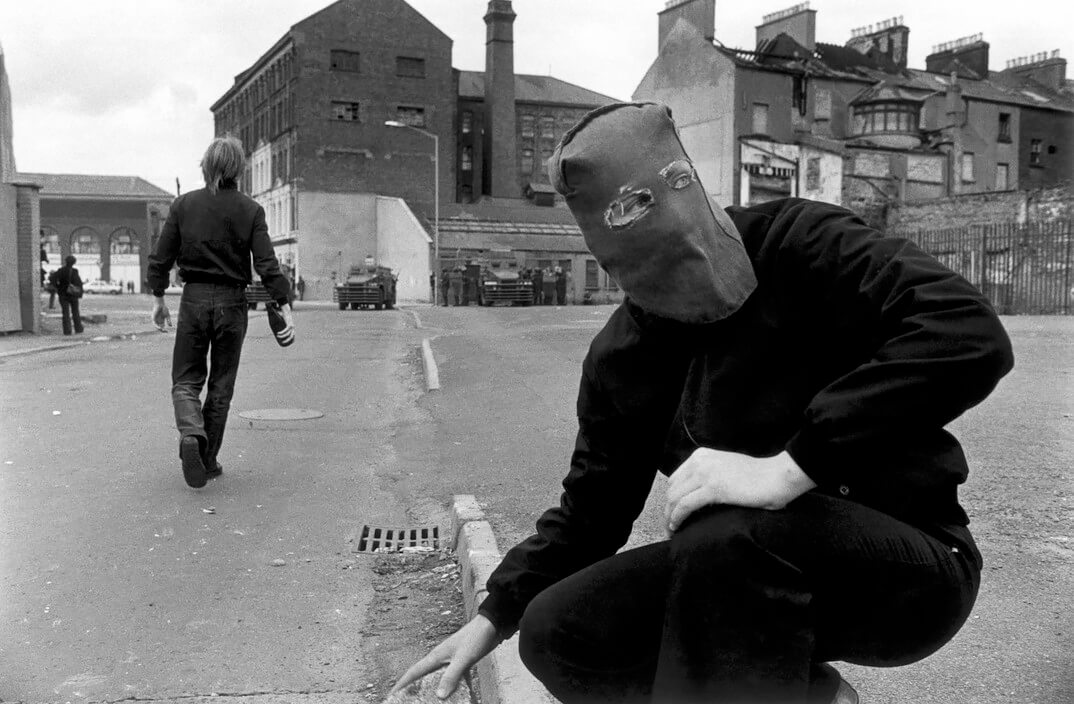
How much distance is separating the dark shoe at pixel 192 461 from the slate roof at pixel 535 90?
64.9 m

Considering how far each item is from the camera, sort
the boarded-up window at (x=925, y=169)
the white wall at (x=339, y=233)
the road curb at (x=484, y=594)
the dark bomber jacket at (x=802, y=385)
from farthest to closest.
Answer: the white wall at (x=339, y=233) < the boarded-up window at (x=925, y=169) < the road curb at (x=484, y=594) < the dark bomber jacket at (x=802, y=385)

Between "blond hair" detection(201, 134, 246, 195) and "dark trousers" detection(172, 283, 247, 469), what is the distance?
68 cm

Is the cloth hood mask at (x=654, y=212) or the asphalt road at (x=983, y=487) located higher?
the cloth hood mask at (x=654, y=212)

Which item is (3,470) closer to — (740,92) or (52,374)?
(52,374)

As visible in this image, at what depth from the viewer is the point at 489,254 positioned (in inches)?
2080

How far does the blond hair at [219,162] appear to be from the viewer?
6125 mm

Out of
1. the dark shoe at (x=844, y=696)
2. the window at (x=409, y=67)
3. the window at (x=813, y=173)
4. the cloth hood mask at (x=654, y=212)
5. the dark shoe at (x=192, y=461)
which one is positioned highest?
the window at (x=409, y=67)

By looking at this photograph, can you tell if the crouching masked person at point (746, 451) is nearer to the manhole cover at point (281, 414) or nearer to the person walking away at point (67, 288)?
the manhole cover at point (281, 414)

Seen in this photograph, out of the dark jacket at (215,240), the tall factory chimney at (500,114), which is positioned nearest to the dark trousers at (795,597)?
the dark jacket at (215,240)

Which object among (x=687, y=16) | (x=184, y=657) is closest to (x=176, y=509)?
(x=184, y=657)

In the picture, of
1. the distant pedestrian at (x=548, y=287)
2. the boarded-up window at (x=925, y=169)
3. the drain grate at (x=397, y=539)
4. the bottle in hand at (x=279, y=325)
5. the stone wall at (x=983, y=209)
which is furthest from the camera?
the boarded-up window at (x=925, y=169)

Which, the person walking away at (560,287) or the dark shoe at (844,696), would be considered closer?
the dark shoe at (844,696)

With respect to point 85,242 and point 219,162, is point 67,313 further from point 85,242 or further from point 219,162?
point 85,242

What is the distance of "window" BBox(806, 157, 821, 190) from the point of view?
52656 millimetres
